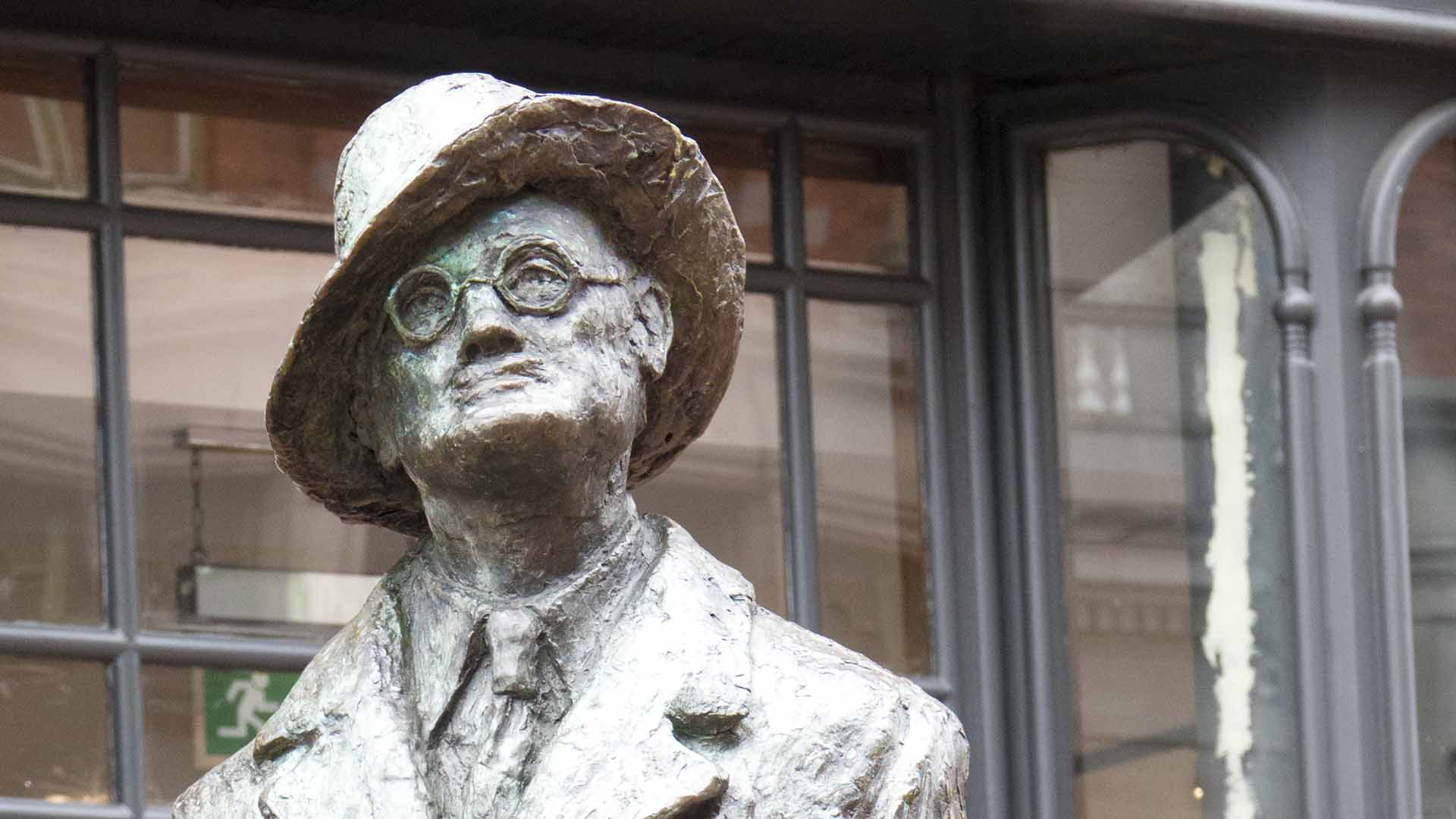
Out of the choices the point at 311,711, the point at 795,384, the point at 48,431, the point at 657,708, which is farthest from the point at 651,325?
the point at 795,384

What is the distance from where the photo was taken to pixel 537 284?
3361 millimetres

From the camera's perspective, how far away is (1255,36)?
632 cm

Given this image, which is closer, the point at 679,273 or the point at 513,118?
the point at 513,118

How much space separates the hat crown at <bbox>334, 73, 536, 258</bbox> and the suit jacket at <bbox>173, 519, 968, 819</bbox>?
533 millimetres

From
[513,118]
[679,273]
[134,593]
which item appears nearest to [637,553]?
[679,273]

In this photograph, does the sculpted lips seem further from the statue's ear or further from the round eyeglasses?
the statue's ear

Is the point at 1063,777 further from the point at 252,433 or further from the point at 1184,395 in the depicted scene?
the point at 252,433

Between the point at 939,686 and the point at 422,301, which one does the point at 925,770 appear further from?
the point at 939,686

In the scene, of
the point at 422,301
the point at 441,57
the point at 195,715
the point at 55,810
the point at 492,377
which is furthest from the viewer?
the point at 441,57

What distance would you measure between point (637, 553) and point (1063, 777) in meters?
3.34

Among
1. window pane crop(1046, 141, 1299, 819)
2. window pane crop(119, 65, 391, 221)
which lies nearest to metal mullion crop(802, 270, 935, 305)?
window pane crop(1046, 141, 1299, 819)

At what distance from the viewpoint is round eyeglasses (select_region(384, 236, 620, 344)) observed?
132 inches

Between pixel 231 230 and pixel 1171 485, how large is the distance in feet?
7.87

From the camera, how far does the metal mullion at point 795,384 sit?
648cm
